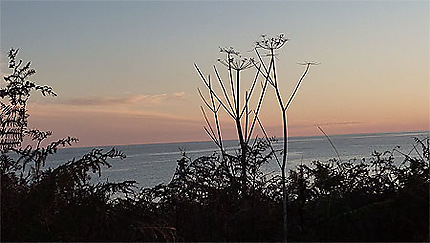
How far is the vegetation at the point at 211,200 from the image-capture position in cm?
558

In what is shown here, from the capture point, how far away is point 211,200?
6398 mm

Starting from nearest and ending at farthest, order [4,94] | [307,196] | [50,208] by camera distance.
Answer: [50,208] → [307,196] → [4,94]

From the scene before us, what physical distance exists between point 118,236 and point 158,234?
405 mm

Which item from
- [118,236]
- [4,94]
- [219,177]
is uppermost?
[4,94]

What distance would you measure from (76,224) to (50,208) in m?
0.36

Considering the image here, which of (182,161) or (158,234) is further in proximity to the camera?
(182,161)

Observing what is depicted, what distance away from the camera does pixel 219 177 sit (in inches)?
266

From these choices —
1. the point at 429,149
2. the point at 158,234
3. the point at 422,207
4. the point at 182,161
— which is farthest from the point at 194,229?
the point at 429,149

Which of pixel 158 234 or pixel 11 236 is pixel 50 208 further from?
pixel 158 234

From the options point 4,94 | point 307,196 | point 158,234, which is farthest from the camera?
point 4,94

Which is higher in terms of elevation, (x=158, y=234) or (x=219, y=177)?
(x=219, y=177)

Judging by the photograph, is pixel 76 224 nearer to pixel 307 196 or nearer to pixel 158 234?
pixel 158 234

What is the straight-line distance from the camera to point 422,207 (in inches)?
222

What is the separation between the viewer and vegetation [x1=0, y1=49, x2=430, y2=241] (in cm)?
558
